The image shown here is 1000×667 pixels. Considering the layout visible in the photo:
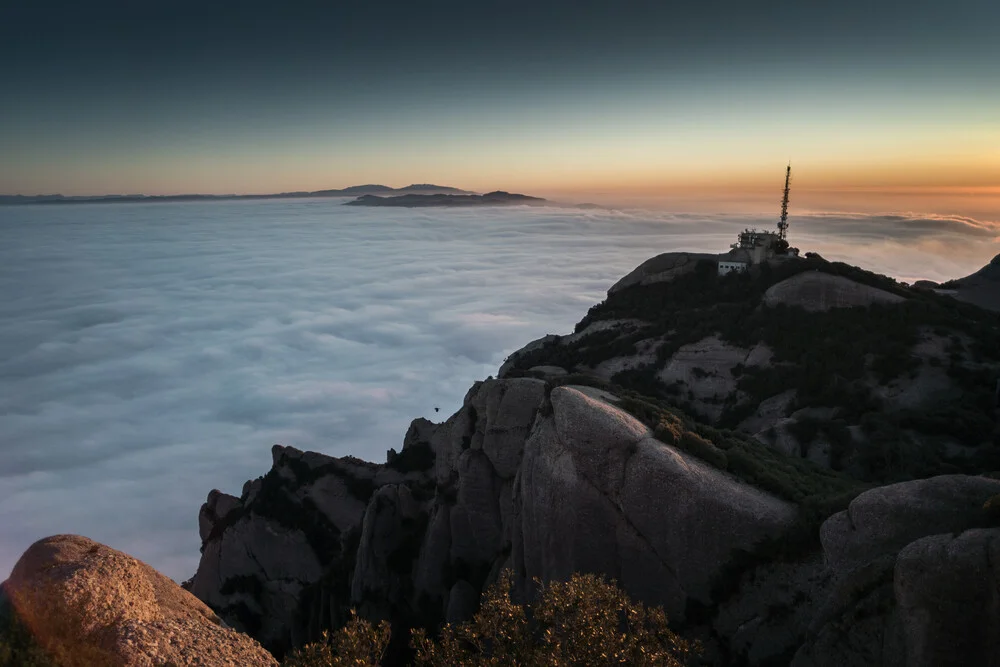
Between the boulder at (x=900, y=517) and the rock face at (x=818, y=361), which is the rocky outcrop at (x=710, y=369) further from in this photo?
the boulder at (x=900, y=517)

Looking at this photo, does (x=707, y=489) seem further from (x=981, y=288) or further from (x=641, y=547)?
(x=981, y=288)

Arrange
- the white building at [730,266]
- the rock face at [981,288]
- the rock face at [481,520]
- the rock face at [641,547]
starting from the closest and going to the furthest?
the rock face at [641,547], the rock face at [481,520], the rock face at [981,288], the white building at [730,266]

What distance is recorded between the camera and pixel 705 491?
21391 millimetres

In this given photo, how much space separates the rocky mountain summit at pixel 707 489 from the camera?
16.4m

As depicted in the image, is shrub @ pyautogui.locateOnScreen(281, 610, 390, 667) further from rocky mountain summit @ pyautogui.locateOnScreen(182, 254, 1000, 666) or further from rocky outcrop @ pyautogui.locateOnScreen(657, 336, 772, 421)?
rocky outcrop @ pyautogui.locateOnScreen(657, 336, 772, 421)

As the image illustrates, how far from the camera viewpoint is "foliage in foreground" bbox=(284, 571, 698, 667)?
12.8 metres

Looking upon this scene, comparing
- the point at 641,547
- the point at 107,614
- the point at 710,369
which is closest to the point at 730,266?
the point at 710,369

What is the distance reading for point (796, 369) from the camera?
1831 inches

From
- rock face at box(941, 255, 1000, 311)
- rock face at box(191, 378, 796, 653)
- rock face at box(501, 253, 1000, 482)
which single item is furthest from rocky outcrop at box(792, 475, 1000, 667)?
rock face at box(941, 255, 1000, 311)

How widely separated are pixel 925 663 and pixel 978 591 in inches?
78.5

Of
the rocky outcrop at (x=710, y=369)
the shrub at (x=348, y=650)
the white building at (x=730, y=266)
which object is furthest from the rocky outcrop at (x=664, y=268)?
the shrub at (x=348, y=650)

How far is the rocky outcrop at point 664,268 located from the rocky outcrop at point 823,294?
13660 mm

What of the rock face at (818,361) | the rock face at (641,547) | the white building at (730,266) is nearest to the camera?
the rock face at (641,547)

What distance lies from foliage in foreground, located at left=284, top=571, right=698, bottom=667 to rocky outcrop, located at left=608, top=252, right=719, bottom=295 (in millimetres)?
59326
